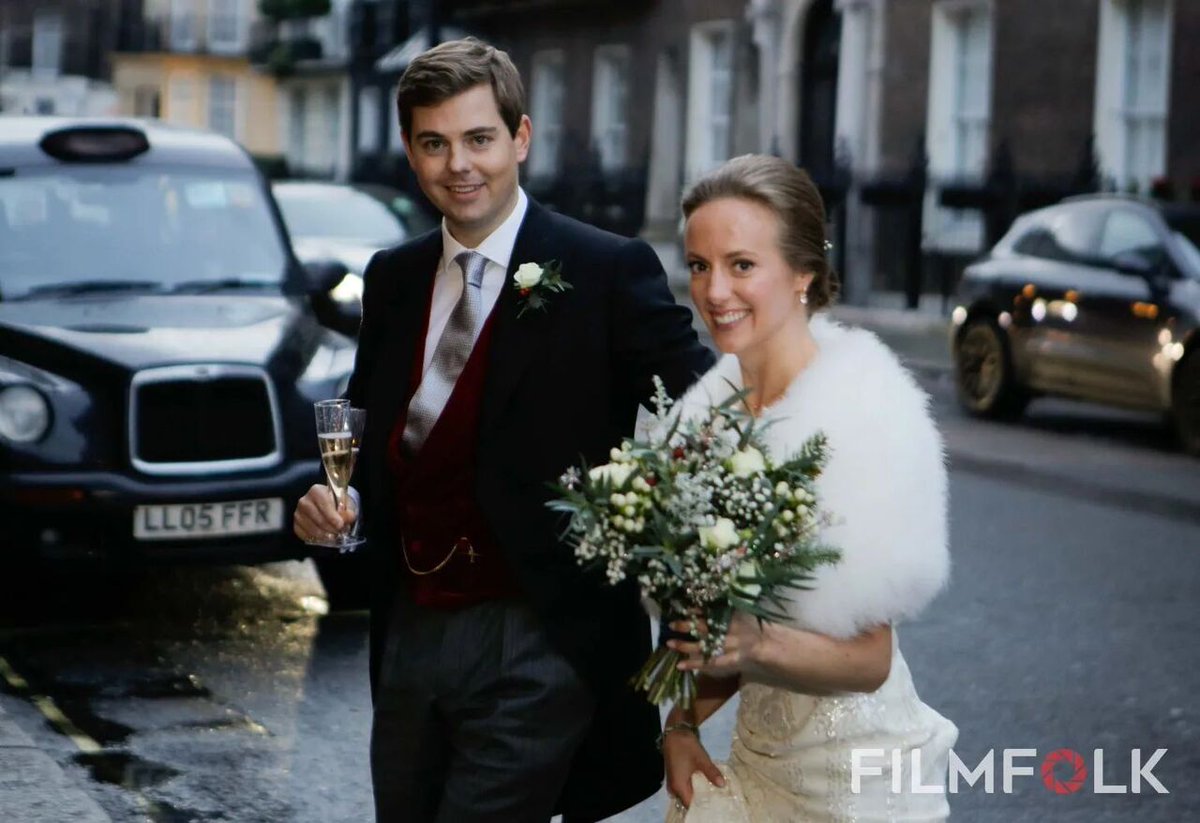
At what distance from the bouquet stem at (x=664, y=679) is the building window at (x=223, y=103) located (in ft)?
216

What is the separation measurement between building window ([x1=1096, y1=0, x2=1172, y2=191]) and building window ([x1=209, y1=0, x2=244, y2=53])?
166ft

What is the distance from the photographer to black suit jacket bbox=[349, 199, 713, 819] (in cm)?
342

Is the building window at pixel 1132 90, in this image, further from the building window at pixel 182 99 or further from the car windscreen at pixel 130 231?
the building window at pixel 182 99

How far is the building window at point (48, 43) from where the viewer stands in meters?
78.2

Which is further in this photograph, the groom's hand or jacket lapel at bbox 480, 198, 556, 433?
the groom's hand

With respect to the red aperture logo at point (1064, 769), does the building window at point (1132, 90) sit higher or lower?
higher

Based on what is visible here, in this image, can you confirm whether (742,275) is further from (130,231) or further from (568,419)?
(130,231)

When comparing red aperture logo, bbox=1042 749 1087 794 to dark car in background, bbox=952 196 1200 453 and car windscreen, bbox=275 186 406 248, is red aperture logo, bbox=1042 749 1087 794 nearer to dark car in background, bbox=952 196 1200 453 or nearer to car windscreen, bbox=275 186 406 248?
dark car in background, bbox=952 196 1200 453

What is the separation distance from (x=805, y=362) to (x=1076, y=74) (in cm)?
2087

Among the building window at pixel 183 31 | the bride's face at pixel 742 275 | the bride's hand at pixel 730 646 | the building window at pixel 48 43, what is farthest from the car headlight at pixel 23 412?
the building window at pixel 48 43

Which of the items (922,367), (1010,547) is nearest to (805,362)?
(1010,547)

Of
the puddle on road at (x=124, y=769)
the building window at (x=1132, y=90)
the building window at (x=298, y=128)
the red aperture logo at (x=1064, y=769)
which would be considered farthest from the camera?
the building window at (x=298, y=128)

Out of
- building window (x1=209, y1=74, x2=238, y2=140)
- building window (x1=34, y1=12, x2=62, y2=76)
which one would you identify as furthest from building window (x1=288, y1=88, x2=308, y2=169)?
building window (x1=34, y1=12, x2=62, y2=76)

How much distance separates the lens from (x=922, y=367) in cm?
1944
